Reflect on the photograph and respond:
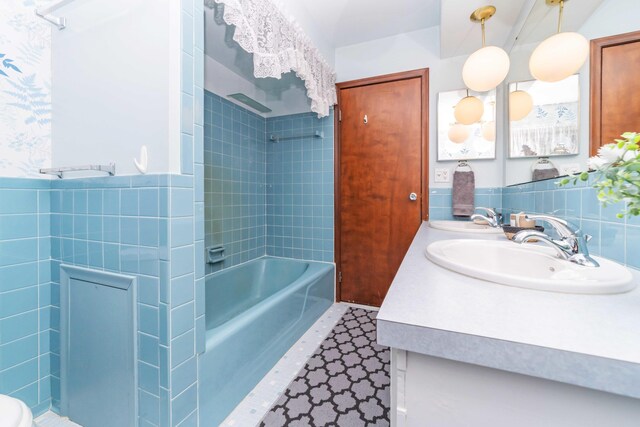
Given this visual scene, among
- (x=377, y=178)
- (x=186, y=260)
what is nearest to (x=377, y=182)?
(x=377, y=178)

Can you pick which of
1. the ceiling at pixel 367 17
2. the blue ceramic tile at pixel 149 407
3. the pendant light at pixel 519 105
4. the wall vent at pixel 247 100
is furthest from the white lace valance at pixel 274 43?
the blue ceramic tile at pixel 149 407

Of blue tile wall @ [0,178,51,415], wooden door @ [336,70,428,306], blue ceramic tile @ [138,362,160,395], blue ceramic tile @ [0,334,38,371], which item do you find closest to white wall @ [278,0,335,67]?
wooden door @ [336,70,428,306]

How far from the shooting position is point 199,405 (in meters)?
1.02

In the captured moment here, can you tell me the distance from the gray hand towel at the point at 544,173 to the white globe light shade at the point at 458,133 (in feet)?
2.55

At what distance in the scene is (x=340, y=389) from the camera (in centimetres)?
133

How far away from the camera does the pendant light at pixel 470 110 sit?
1.84 m

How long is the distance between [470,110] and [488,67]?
0.38m

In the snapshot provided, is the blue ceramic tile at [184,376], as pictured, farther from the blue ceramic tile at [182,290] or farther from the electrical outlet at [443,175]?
the electrical outlet at [443,175]

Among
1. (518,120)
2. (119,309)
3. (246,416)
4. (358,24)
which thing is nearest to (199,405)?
(246,416)

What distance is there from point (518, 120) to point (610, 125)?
86cm

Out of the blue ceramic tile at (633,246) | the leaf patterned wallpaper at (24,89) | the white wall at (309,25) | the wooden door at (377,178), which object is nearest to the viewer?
the blue ceramic tile at (633,246)

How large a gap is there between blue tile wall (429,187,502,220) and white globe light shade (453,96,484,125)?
519mm

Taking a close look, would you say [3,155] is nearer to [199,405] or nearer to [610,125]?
[199,405]

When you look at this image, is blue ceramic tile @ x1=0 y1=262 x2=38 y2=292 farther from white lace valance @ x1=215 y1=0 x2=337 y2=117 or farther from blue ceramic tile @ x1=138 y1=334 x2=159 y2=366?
white lace valance @ x1=215 y1=0 x2=337 y2=117
